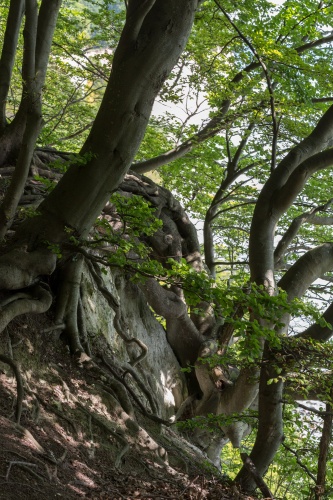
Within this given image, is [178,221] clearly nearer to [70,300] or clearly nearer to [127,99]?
[70,300]

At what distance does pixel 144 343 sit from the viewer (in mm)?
10484

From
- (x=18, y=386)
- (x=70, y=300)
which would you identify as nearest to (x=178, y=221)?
(x=70, y=300)

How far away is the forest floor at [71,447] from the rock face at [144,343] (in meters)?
2.19

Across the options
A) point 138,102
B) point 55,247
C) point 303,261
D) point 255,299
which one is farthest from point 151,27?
point 303,261

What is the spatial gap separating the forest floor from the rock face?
219 centimetres

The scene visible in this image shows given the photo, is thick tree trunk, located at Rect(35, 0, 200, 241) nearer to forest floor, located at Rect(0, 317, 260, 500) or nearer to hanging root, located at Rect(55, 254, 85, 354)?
hanging root, located at Rect(55, 254, 85, 354)

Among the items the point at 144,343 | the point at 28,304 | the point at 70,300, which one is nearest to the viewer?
the point at 28,304

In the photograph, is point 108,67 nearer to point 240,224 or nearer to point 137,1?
point 240,224

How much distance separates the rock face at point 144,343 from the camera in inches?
362

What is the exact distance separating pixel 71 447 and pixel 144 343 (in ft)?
17.4

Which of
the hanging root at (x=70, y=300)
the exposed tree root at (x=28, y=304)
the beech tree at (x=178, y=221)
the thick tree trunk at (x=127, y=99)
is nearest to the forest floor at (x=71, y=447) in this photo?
the hanging root at (x=70, y=300)

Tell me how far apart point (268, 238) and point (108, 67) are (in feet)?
29.3

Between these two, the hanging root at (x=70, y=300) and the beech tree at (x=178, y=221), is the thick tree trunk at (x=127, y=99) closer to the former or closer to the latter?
the beech tree at (x=178, y=221)

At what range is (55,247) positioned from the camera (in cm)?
585
